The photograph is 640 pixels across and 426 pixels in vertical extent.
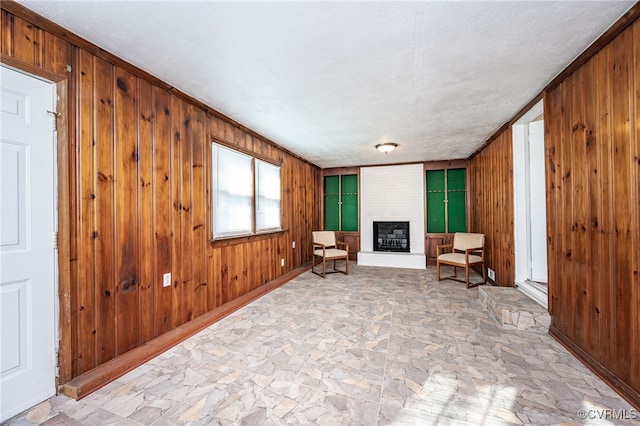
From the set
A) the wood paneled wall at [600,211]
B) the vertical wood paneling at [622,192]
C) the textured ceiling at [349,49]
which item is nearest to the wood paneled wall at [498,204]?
the textured ceiling at [349,49]

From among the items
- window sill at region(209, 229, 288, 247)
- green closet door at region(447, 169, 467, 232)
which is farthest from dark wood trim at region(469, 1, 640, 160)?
window sill at region(209, 229, 288, 247)

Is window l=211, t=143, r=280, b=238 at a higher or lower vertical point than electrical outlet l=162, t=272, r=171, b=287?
higher

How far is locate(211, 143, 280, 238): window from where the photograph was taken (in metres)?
3.05

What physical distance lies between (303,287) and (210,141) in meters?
2.51

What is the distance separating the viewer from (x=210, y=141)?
2.89 metres

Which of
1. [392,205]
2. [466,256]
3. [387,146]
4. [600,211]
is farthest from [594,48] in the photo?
[392,205]

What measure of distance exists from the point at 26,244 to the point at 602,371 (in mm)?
3773

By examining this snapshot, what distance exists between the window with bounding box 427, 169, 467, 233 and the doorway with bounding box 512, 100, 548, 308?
2412 mm

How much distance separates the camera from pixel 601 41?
5.55 ft

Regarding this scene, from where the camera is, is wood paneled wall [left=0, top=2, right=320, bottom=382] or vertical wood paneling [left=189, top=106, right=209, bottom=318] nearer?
wood paneled wall [left=0, top=2, right=320, bottom=382]

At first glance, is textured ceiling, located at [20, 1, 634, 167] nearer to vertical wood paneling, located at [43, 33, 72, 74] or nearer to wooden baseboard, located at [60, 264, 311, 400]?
vertical wood paneling, located at [43, 33, 72, 74]

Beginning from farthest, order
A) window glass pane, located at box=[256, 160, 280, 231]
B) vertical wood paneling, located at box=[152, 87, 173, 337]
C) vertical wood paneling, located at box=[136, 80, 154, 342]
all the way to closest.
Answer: window glass pane, located at box=[256, 160, 280, 231], vertical wood paneling, located at box=[152, 87, 173, 337], vertical wood paneling, located at box=[136, 80, 154, 342]

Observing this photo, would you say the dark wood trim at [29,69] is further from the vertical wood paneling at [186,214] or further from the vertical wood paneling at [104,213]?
the vertical wood paneling at [186,214]

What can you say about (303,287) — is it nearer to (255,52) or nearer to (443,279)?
(443,279)
